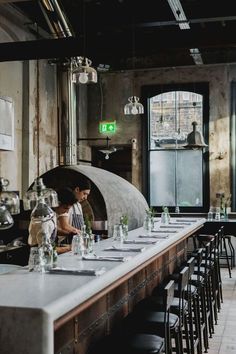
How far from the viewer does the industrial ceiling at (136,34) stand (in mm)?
6652

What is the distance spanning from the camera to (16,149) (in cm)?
882

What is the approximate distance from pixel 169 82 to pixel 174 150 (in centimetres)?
145

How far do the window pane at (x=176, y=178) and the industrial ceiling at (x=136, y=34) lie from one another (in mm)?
1921

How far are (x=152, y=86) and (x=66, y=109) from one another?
92.2 inches

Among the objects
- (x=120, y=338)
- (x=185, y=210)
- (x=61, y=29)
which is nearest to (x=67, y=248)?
(x=120, y=338)

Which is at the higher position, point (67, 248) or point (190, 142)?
point (190, 142)

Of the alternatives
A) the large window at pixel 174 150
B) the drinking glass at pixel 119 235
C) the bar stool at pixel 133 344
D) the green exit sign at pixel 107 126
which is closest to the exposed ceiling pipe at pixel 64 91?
the green exit sign at pixel 107 126

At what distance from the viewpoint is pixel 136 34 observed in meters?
6.67

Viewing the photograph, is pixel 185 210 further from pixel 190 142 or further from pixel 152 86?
pixel 152 86

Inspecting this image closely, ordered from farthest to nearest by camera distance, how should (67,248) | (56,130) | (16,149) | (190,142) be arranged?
(56,130) < (190,142) < (16,149) < (67,248)

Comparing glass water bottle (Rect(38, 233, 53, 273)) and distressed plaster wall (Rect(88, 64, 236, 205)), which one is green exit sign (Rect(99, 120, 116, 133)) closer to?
distressed plaster wall (Rect(88, 64, 236, 205))

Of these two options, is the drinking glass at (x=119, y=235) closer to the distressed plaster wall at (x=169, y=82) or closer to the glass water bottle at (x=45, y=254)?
the glass water bottle at (x=45, y=254)

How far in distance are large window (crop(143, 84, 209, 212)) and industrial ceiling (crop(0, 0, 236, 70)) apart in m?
0.75

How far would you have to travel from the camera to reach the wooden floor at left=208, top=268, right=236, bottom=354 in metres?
5.00
